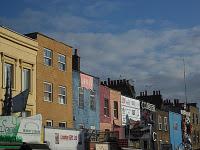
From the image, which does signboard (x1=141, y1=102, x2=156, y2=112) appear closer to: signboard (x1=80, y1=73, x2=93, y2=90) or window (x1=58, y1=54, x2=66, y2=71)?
signboard (x1=80, y1=73, x2=93, y2=90)

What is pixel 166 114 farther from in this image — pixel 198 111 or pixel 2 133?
pixel 2 133

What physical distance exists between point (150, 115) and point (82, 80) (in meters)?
15.9

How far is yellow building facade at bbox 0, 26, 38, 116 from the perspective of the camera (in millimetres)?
32875

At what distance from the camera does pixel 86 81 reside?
1710 inches

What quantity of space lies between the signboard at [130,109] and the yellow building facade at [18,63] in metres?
15.7

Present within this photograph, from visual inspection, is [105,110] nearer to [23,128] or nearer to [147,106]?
[147,106]

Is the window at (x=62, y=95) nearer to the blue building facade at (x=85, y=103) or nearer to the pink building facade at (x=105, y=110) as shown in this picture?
the blue building facade at (x=85, y=103)

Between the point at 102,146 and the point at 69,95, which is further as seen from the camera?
the point at 102,146

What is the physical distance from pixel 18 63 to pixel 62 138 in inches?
260

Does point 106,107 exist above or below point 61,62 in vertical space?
below

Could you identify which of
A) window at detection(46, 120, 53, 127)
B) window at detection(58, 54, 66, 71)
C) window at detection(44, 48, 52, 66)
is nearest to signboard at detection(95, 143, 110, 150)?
window at detection(46, 120, 53, 127)

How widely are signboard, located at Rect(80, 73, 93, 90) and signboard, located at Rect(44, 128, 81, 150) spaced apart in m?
5.66

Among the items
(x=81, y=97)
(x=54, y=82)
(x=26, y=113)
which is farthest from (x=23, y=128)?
(x=81, y=97)

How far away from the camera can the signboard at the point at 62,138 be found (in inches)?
1387
